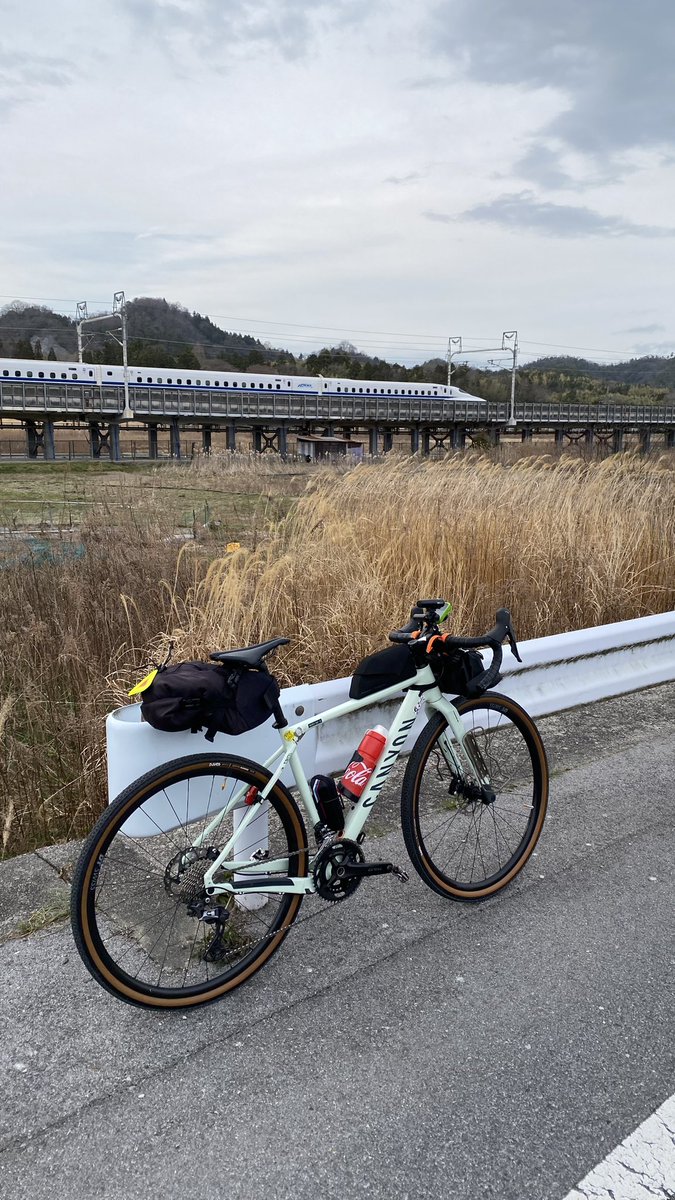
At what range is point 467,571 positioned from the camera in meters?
7.03

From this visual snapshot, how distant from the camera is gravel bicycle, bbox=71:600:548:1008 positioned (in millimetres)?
2672

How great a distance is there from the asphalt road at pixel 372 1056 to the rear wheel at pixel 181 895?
0.40ft

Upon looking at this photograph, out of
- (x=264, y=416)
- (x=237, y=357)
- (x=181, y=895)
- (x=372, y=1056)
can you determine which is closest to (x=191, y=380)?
(x=264, y=416)

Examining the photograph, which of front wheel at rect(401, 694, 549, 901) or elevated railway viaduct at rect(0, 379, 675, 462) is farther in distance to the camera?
elevated railway viaduct at rect(0, 379, 675, 462)

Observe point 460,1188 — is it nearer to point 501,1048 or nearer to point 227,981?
point 501,1048

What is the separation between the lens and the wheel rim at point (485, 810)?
11.2 feet

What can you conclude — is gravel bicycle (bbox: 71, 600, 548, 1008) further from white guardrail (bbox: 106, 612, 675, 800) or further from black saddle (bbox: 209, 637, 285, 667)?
white guardrail (bbox: 106, 612, 675, 800)

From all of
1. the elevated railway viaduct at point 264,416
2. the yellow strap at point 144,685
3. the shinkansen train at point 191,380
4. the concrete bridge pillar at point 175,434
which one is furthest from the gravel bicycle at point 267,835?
the shinkansen train at point 191,380

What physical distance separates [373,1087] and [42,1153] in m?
0.90

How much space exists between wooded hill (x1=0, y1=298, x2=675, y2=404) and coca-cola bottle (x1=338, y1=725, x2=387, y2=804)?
404ft

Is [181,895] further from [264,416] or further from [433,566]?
[264,416]

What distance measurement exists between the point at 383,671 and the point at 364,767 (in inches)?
14.4

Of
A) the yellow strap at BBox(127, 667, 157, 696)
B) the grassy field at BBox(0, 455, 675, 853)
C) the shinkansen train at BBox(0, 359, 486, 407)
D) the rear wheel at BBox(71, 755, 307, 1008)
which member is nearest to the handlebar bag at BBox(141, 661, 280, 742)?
the yellow strap at BBox(127, 667, 157, 696)

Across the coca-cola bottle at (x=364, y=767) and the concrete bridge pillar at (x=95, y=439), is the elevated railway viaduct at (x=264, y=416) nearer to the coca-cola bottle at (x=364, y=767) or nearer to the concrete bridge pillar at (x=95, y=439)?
the concrete bridge pillar at (x=95, y=439)
